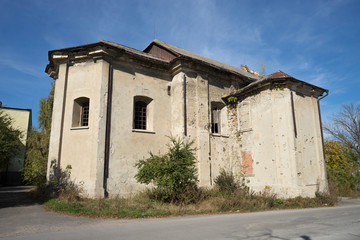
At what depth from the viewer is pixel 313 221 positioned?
6.42 m

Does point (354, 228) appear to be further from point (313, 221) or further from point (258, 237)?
point (258, 237)

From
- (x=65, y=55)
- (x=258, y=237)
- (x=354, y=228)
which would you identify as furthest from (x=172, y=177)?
(x=65, y=55)

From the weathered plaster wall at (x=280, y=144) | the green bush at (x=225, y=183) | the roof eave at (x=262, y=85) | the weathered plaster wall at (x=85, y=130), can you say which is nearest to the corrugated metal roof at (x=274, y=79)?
the roof eave at (x=262, y=85)

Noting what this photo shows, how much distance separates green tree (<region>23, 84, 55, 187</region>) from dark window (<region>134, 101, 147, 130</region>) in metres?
5.24

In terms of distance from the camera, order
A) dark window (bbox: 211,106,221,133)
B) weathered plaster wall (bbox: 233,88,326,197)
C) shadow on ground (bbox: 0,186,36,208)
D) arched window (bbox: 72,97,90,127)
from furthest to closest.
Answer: dark window (bbox: 211,106,221,133), arched window (bbox: 72,97,90,127), weathered plaster wall (bbox: 233,88,326,197), shadow on ground (bbox: 0,186,36,208)

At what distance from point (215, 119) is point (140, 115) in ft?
15.0

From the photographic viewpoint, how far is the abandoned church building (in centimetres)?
1060

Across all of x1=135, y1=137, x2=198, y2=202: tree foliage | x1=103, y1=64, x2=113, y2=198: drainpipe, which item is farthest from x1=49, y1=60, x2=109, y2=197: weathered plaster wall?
x1=135, y1=137, x2=198, y2=202: tree foliage

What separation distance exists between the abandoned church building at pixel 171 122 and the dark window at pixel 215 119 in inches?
2.5

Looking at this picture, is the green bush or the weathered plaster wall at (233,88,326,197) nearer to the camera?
the weathered plaster wall at (233,88,326,197)

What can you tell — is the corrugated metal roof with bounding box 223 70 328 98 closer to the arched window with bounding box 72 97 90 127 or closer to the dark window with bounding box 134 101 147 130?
the dark window with bounding box 134 101 147 130

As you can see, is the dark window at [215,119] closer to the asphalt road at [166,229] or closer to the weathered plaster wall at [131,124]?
the weathered plaster wall at [131,124]

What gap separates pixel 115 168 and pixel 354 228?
28.6 feet

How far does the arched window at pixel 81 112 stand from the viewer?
11312mm
